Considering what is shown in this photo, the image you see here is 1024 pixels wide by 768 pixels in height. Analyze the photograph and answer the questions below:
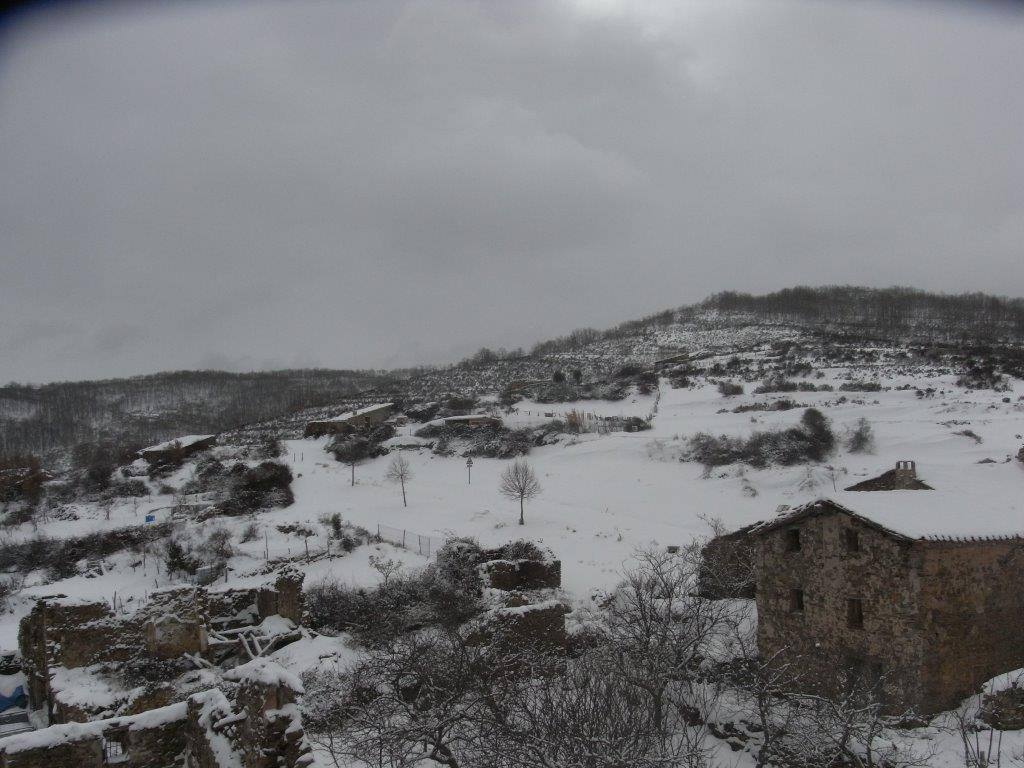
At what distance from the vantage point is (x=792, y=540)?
15297 millimetres

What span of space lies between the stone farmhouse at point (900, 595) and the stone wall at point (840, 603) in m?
0.02

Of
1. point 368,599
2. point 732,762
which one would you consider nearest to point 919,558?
point 732,762

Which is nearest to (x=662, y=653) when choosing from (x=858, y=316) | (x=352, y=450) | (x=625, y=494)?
(x=625, y=494)

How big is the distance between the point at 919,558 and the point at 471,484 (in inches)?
1227

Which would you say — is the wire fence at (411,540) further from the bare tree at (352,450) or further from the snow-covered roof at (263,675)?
the bare tree at (352,450)

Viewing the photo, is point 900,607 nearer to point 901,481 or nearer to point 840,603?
point 840,603

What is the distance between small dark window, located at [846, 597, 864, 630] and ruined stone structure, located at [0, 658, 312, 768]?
1184 centimetres

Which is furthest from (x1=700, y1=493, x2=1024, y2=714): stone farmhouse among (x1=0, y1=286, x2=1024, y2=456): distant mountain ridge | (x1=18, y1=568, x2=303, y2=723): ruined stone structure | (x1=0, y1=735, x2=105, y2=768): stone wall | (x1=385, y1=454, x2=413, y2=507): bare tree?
(x1=0, y1=286, x2=1024, y2=456): distant mountain ridge

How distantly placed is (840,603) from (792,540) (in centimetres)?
169

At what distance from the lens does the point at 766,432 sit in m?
41.5

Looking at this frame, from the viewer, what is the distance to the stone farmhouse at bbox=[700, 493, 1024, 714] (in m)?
13.2

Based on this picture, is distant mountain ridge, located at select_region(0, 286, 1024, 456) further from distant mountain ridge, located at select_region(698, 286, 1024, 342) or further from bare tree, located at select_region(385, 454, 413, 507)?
bare tree, located at select_region(385, 454, 413, 507)

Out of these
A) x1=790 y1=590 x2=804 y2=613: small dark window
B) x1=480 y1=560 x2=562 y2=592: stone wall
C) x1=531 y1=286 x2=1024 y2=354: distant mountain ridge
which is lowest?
x1=480 y1=560 x2=562 y2=592: stone wall

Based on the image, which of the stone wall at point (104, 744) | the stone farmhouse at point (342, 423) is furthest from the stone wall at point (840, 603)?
the stone farmhouse at point (342, 423)
